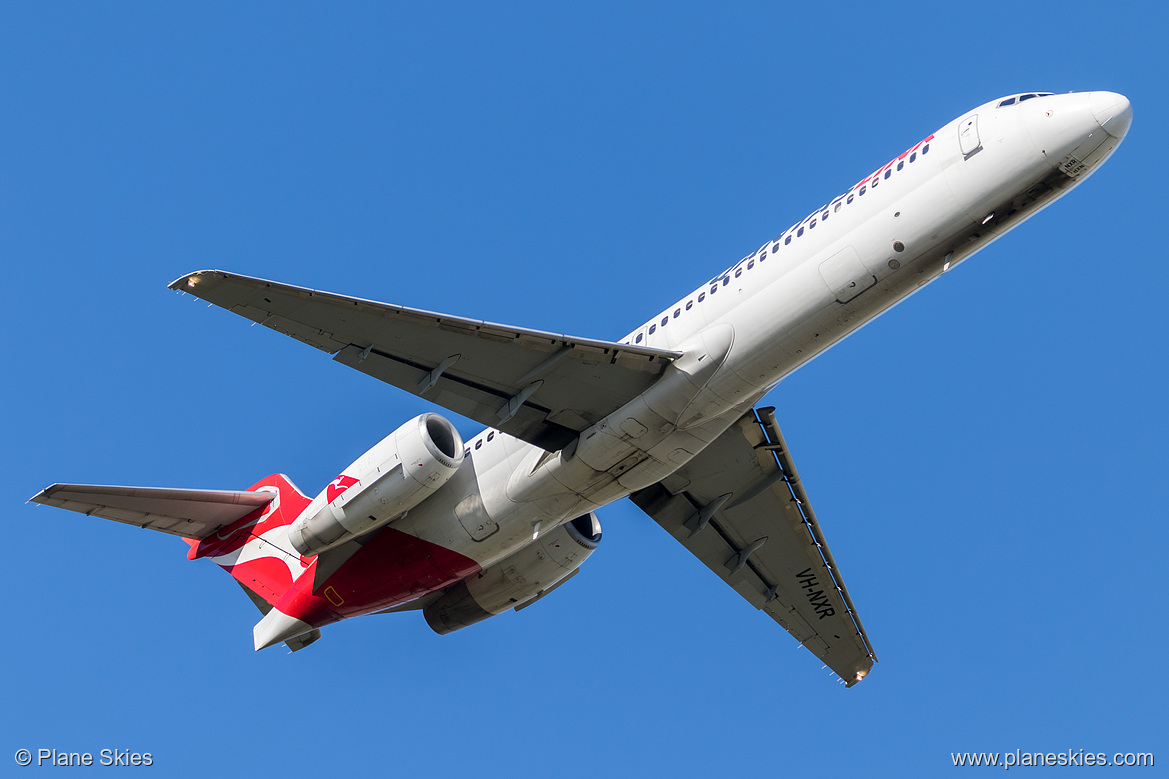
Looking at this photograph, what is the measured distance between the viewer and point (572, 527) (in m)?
28.8

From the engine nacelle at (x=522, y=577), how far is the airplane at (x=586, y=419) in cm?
6

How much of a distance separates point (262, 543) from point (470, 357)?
32.5 feet

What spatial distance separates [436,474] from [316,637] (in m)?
7.39

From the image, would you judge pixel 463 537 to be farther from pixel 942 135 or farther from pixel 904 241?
pixel 942 135

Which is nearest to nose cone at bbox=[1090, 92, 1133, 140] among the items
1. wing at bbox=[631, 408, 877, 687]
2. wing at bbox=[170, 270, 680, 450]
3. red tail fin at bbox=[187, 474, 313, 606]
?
wing at bbox=[170, 270, 680, 450]

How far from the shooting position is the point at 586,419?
24.9 metres

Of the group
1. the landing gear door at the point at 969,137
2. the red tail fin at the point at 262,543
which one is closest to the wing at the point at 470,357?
the landing gear door at the point at 969,137

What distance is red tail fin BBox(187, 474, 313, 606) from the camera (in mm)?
29781

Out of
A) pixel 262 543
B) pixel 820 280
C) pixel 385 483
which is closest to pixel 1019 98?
pixel 820 280

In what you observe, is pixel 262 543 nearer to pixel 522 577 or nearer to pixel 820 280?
pixel 522 577

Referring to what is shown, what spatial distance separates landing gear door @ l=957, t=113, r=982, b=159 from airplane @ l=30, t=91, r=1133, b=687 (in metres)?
0.04

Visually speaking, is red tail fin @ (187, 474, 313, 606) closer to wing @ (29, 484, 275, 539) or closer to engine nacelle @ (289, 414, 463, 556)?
wing @ (29, 484, 275, 539)

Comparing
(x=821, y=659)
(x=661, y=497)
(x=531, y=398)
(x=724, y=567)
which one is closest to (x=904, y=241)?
(x=531, y=398)

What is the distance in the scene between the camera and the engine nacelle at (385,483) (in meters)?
25.4
